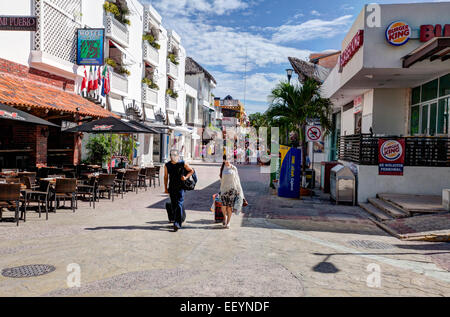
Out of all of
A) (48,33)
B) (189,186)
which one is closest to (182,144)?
(48,33)

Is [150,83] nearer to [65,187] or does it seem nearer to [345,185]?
[345,185]

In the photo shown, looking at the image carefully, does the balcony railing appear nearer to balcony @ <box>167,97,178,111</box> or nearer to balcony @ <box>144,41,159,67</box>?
balcony @ <box>144,41,159,67</box>

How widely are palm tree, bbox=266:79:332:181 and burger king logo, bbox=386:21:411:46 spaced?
12.6 ft

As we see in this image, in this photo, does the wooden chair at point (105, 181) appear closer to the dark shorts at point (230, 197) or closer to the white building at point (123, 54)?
the dark shorts at point (230, 197)

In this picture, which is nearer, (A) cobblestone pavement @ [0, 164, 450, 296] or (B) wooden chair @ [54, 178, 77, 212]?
(A) cobblestone pavement @ [0, 164, 450, 296]

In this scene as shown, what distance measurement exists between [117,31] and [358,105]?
13.8 metres

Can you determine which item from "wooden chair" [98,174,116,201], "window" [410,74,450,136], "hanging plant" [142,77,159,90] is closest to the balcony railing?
"window" [410,74,450,136]

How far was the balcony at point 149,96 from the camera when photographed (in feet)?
85.3

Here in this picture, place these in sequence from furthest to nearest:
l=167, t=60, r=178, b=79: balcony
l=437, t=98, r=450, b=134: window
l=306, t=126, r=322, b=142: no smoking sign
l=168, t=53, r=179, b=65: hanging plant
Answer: l=168, t=53, r=179, b=65: hanging plant → l=167, t=60, r=178, b=79: balcony → l=306, t=126, r=322, b=142: no smoking sign → l=437, t=98, r=450, b=134: window

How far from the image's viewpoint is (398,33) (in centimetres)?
1159

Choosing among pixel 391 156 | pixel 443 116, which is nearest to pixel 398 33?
pixel 443 116

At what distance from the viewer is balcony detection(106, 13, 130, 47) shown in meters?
19.9

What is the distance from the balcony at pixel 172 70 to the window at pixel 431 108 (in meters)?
21.7

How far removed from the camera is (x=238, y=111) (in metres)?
83.9
